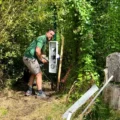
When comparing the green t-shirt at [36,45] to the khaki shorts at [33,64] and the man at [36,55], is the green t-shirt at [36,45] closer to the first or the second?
the man at [36,55]

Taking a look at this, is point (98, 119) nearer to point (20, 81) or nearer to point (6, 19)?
point (6, 19)

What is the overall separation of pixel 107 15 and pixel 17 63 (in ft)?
9.39

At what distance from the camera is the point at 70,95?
24.1 feet

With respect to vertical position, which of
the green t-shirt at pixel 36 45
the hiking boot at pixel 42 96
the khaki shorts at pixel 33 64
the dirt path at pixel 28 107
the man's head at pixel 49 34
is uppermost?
the man's head at pixel 49 34

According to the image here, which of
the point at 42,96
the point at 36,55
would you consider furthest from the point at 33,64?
the point at 42,96

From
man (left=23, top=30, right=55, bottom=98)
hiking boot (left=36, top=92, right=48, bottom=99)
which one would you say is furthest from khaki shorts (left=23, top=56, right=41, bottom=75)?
hiking boot (left=36, top=92, right=48, bottom=99)

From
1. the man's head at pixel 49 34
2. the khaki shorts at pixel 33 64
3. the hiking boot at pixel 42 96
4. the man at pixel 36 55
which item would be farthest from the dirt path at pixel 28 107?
the man's head at pixel 49 34

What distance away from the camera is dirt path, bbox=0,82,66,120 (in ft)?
21.4

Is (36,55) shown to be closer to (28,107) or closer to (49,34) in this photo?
(49,34)

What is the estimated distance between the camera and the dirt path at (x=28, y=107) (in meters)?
6.54

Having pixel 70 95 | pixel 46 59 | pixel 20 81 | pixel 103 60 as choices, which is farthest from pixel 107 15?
pixel 20 81

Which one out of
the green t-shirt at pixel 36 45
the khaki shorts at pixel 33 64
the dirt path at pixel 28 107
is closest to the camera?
the dirt path at pixel 28 107

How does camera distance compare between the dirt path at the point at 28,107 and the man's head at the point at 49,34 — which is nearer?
the dirt path at the point at 28,107

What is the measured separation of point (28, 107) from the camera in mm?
7355
